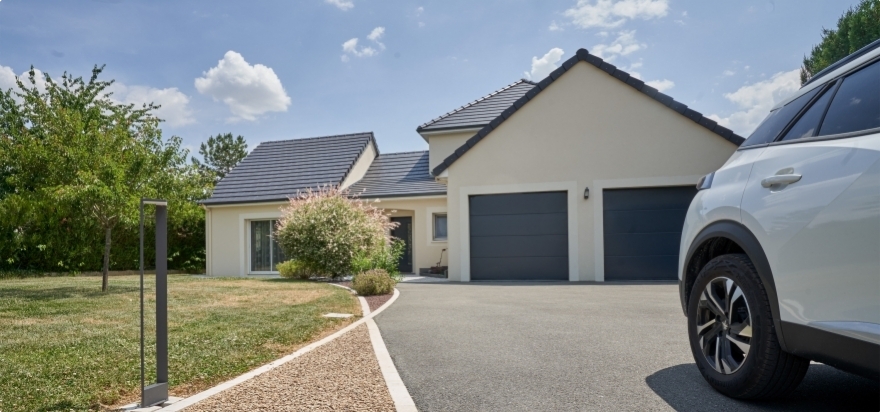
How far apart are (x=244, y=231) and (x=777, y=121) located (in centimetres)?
2002

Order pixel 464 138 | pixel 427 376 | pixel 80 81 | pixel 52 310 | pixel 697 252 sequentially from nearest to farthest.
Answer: pixel 697 252 < pixel 427 376 < pixel 52 310 < pixel 464 138 < pixel 80 81

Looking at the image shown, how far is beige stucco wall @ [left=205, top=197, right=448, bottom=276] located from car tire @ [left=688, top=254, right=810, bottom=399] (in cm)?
1605

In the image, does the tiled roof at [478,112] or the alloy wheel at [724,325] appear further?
the tiled roof at [478,112]

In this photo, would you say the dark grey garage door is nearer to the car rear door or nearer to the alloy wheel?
the alloy wheel

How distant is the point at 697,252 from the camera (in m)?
3.93

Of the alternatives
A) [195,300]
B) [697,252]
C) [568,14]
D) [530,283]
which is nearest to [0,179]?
[195,300]

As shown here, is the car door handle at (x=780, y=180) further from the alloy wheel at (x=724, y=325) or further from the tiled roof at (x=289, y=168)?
the tiled roof at (x=289, y=168)

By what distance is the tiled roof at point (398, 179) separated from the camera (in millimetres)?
19922

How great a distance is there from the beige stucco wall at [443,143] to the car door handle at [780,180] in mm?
17848

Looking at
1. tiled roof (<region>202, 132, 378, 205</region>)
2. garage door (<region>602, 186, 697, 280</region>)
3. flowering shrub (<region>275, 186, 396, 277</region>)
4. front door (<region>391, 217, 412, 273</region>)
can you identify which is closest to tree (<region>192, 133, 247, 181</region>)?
tiled roof (<region>202, 132, 378, 205</region>)

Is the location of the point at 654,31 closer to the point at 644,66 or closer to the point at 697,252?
the point at 644,66

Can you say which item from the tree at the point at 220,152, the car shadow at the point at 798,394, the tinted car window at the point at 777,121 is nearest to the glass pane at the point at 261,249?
the car shadow at the point at 798,394

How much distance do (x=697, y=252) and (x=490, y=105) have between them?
18232 mm

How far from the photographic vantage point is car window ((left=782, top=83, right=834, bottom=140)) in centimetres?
321
